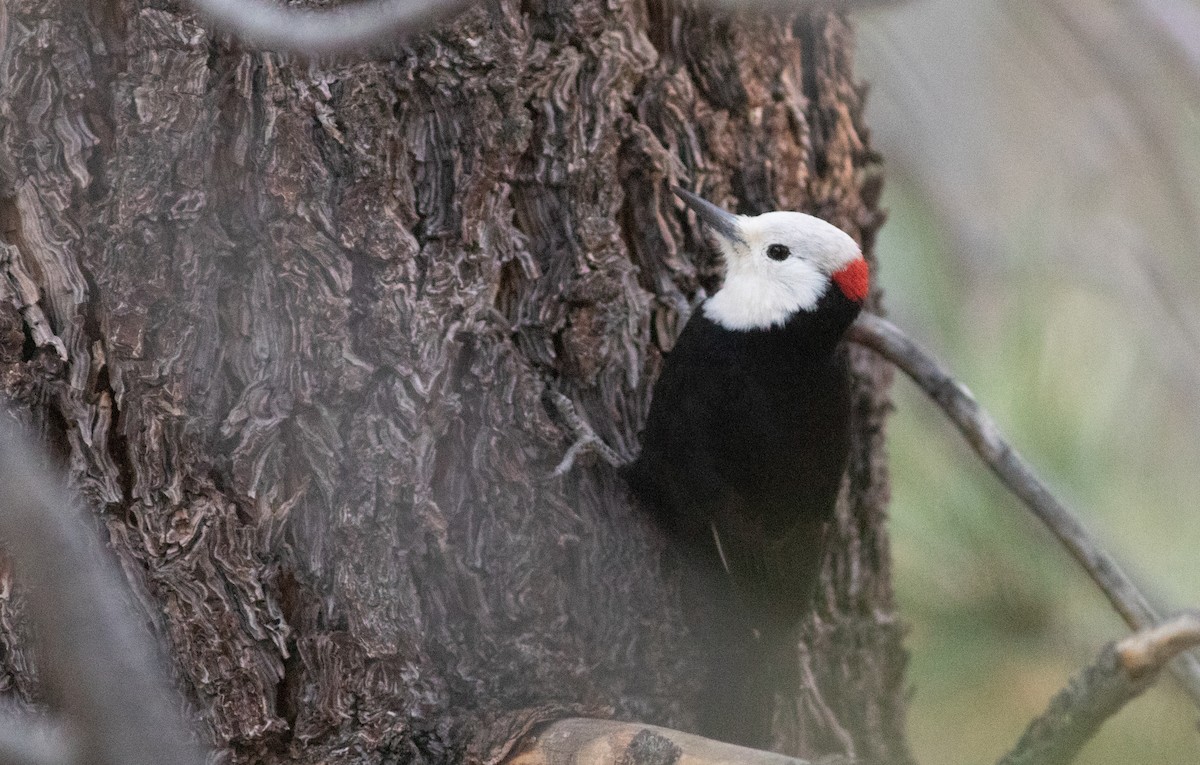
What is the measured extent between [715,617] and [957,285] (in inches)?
61.3

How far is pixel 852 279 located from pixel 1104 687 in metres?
1.65

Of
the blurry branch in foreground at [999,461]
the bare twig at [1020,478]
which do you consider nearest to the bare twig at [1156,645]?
the bare twig at [1020,478]

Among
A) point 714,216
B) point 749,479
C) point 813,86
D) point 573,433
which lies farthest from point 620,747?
point 813,86

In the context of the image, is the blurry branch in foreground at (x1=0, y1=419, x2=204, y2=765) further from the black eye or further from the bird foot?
the black eye

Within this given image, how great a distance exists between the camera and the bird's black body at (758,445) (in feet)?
8.43

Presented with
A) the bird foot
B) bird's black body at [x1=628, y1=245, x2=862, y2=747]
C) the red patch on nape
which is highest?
the red patch on nape

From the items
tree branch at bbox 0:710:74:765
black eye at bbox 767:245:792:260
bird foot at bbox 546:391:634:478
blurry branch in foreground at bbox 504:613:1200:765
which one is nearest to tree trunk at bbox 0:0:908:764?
bird foot at bbox 546:391:634:478

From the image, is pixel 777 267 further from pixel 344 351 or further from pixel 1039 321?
pixel 344 351

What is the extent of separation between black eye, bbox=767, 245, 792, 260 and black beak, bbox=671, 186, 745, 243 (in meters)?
0.10

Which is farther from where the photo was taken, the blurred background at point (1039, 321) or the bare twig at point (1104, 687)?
the blurred background at point (1039, 321)

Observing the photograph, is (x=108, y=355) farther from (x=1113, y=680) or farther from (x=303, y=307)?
(x=1113, y=680)

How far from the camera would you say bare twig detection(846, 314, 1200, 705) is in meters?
2.08

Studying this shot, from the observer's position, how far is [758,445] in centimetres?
271

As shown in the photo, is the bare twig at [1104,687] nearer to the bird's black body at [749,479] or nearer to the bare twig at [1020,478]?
the bare twig at [1020,478]
